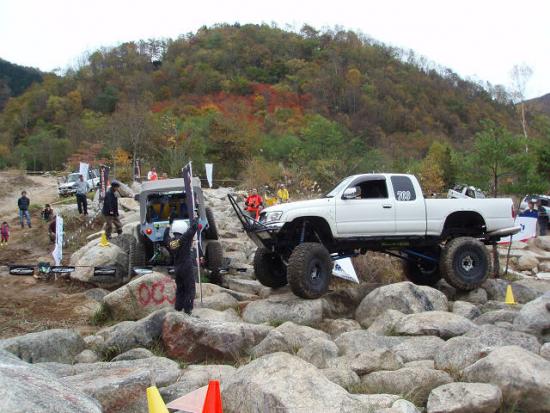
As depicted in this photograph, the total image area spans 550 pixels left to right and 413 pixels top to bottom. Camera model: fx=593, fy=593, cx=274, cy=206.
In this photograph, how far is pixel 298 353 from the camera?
727 centimetres

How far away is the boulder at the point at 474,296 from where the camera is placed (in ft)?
36.8

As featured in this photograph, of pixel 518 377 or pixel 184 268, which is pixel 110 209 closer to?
pixel 184 268

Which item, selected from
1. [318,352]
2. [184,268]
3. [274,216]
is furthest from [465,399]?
[274,216]

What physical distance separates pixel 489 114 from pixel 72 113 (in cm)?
6395

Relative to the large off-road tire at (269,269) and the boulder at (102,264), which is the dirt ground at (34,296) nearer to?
the boulder at (102,264)

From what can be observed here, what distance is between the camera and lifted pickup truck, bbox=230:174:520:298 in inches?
400

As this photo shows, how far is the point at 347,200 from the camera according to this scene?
10.6 m

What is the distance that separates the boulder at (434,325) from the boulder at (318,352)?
1560mm

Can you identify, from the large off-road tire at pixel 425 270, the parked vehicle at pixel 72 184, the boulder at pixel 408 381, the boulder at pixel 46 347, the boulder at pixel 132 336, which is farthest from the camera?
the parked vehicle at pixel 72 184

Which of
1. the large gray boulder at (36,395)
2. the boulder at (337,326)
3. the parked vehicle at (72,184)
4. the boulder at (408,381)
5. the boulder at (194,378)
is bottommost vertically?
the boulder at (337,326)

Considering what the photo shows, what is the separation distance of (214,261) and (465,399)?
8.23 m

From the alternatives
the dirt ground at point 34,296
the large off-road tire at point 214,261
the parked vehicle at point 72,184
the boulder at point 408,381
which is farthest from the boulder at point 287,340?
the parked vehicle at point 72,184

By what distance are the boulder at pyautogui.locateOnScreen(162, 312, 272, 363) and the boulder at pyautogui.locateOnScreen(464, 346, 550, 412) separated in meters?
2.81

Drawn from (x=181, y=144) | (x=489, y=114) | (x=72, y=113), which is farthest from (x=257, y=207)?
(x=489, y=114)
